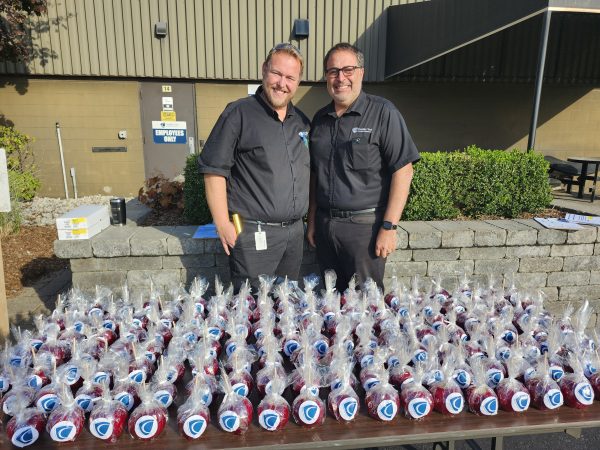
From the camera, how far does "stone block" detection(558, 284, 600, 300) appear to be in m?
4.32

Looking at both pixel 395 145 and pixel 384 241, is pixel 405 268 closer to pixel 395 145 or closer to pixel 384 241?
pixel 384 241

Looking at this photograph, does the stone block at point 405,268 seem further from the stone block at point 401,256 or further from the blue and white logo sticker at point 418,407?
the blue and white logo sticker at point 418,407

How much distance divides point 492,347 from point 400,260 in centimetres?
226

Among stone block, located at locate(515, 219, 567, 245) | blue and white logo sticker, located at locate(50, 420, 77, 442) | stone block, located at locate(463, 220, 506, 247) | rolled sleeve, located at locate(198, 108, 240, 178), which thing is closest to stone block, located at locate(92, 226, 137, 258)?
rolled sleeve, located at locate(198, 108, 240, 178)

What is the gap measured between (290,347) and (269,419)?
46cm

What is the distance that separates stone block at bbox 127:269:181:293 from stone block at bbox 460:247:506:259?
2.66 m

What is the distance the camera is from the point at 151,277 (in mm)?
3803

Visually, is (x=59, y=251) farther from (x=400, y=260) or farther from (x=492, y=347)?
(x=492, y=347)

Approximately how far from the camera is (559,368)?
171 centimetres

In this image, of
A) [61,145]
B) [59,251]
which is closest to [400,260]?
[59,251]

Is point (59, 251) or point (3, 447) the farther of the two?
point (59, 251)

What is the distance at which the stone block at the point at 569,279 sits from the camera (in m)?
4.26

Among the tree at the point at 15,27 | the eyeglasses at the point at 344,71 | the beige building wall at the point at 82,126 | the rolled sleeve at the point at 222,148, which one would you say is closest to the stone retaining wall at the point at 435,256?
the rolled sleeve at the point at 222,148

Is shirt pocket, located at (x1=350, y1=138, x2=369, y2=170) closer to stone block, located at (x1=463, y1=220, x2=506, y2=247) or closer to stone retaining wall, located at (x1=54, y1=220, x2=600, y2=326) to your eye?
stone retaining wall, located at (x1=54, y1=220, x2=600, y2=326)
